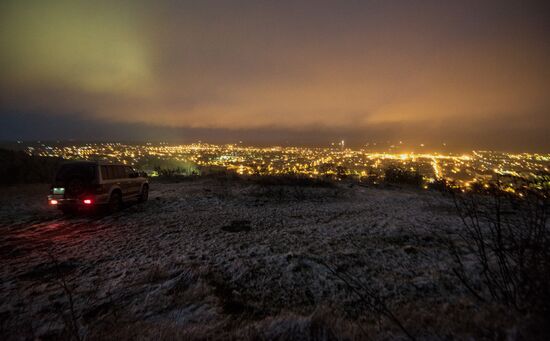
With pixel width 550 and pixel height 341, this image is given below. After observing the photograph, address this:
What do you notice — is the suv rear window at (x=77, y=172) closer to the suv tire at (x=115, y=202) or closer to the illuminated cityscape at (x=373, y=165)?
the suv tire at (x=115, y=202)

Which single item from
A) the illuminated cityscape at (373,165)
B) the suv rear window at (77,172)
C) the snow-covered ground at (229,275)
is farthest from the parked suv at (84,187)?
the illuminated cityscape at (373,165)

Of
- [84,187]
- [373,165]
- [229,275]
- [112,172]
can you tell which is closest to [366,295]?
[229,275]

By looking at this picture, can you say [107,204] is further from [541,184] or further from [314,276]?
[541,184]

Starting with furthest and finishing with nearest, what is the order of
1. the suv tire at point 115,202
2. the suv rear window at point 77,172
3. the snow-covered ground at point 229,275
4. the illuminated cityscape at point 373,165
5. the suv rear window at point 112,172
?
the suv tire at point 115,202
the suv rear window at point 112,172
the suv rear window at point 77,172
the illuminated cityscape at point 373,165
the snow-covered ground at point 229,275

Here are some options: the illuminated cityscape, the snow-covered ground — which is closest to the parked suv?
the snow-covered ground

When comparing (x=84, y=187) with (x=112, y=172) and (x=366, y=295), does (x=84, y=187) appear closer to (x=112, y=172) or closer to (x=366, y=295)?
(x=112, y=172)

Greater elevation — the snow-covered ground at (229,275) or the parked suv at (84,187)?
the parked suv at (84,187)

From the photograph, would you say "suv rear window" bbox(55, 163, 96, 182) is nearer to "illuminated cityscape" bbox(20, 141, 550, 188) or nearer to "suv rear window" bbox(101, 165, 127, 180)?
"suv rear window" bbox(101, 165, 127, 180)
